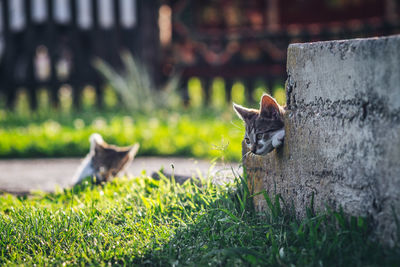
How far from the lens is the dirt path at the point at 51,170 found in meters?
4.24

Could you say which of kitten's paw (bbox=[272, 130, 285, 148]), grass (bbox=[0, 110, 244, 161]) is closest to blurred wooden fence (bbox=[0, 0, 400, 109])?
grass (bbox=[0, 110, 244, 161])

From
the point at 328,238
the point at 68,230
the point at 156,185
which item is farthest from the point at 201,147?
the point at 328,238

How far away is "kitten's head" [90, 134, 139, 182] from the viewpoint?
406 centimetres

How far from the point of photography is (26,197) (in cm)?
367

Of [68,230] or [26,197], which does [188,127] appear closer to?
[26,197]

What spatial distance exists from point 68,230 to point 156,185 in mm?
825

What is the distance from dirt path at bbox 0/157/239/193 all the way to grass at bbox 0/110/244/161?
0.20 meters

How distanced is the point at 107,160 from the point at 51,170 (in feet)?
3.47

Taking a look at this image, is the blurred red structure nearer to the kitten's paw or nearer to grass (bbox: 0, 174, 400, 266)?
grass (bbox: 0, 174, 400, 266)

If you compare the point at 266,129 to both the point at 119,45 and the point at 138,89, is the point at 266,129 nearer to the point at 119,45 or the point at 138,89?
the point at 138,89

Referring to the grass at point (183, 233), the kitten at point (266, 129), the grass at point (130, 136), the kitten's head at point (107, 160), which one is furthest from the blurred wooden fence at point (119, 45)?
the kitten at point (266, 129)

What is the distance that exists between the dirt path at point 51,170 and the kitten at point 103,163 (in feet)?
0.54

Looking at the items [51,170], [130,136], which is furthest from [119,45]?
[51,170]

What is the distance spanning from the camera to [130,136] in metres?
5.79
